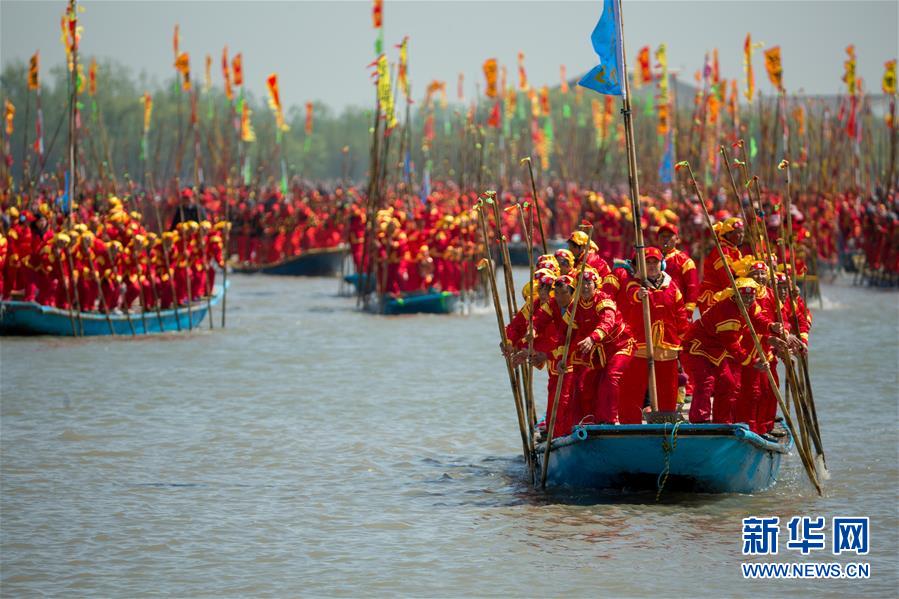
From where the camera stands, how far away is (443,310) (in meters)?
26.0

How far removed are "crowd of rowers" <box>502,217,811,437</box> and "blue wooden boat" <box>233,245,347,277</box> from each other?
76.8 ft

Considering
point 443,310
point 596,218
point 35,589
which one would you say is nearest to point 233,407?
point 35,589

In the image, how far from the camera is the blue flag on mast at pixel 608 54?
11008 millimetres

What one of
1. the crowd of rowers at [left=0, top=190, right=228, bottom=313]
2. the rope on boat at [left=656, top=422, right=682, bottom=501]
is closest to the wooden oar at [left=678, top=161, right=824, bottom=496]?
the rope on boat at [left=656, top=422, right=682, bottom=501]

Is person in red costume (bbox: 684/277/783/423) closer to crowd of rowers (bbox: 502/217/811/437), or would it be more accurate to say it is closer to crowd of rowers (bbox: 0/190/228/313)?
crowd of rowers (bbox: 502/217/811/437)

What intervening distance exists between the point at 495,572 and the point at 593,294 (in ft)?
7.29

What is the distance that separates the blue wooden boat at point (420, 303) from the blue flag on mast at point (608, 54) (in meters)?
14.3

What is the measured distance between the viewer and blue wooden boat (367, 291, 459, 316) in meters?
25.5

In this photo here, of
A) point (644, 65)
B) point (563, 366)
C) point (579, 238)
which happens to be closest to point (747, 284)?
point (579, 238)

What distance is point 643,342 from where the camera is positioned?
11117mm

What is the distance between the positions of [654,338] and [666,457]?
3.14 ft

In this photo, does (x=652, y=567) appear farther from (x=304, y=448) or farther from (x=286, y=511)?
(x=304, y=448)

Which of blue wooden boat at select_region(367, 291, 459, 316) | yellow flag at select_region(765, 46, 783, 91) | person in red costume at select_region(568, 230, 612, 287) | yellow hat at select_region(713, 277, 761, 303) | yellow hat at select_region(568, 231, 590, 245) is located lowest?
blue wooden boat at select_region(367, 291, 459, 316)

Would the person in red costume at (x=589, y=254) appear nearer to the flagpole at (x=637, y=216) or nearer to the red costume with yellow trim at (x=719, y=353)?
the flagpole at (x=637, y=216)
